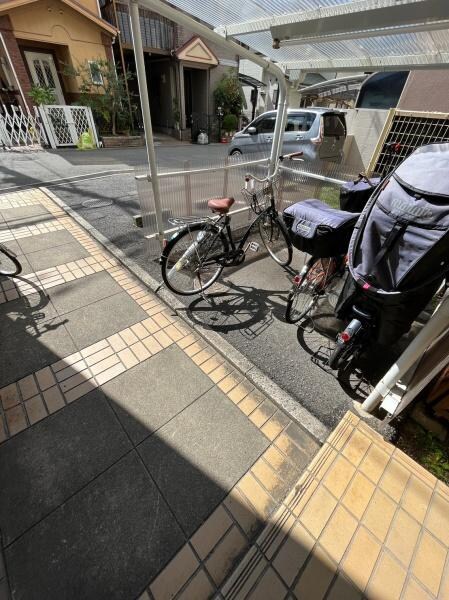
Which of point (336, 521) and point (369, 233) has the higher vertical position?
point (369, 233)

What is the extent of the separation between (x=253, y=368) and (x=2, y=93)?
14673 mm

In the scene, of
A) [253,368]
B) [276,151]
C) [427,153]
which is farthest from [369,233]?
[276,151]

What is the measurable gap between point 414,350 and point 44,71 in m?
15.7

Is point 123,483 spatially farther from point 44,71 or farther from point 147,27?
point 147,27

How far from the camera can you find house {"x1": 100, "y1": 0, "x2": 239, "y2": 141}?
12445 mm

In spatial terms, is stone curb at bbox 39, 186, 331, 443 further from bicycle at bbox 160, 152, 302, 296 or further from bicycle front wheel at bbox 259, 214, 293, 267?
bicycle front wheel at bbox 259, 214, 293, 267

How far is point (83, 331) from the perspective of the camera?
2613 mm

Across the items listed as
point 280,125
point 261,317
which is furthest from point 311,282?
point 280,125

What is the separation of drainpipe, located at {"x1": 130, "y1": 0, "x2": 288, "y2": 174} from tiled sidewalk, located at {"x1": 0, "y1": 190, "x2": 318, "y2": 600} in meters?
2.61

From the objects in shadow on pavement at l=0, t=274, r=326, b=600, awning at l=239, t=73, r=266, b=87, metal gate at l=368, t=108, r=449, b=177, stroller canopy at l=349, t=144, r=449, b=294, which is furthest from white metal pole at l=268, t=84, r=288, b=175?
awning at l=239, t=73, r=266, b=87

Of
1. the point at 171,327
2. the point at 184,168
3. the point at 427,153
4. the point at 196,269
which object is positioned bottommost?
the point at 171,327

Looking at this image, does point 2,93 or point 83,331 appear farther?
point 2,93

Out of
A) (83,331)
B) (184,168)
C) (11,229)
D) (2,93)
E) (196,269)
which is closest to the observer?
(83,331)

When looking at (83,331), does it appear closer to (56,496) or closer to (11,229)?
(56,496)
